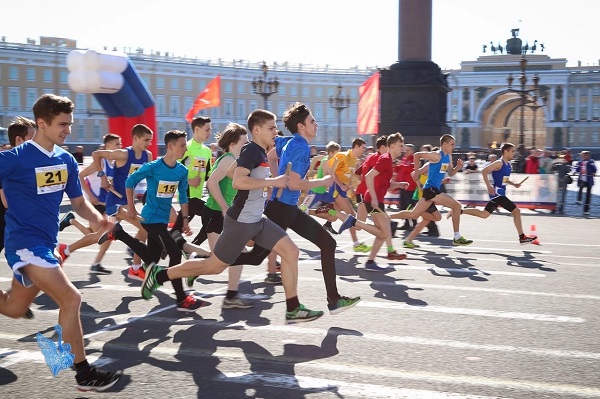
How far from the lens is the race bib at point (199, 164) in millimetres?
10414

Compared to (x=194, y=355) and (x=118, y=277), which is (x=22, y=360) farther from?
(x=118, y=277)

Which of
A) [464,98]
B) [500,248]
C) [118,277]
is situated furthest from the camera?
[464,98]

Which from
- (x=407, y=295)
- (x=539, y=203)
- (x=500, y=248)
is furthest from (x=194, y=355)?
(x=539, y=203)

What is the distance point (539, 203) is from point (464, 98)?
9829cm

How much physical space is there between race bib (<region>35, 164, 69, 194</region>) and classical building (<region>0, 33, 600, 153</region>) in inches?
3752

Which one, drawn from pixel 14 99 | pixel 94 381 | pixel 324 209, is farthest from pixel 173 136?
pixel 14 99

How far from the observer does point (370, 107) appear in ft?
79.4

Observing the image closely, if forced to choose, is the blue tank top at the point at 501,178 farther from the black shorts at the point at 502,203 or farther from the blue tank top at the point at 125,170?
the blue tank top at the point at 125,170

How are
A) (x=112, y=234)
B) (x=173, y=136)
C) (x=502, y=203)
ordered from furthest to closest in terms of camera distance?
(x=502, y=203) → (x=112, y=234) → (x=173, y=136)

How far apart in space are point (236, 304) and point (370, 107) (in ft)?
58.3

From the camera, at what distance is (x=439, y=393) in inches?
174

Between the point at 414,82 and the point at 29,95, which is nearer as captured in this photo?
the point at 414,82

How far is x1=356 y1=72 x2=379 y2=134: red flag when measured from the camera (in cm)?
2395

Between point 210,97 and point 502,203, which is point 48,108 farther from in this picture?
point 210,97
